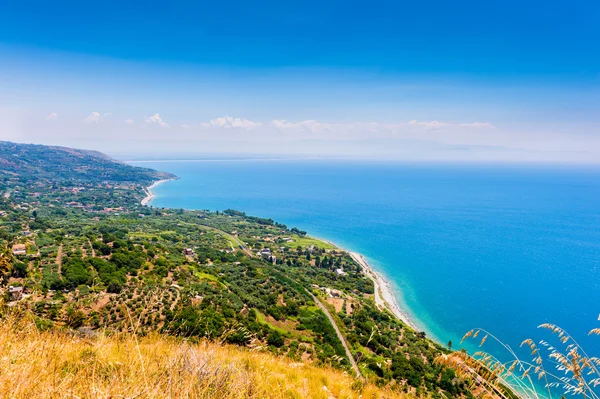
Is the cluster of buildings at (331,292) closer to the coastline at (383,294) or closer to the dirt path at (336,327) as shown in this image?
the dirt path at (336,327)

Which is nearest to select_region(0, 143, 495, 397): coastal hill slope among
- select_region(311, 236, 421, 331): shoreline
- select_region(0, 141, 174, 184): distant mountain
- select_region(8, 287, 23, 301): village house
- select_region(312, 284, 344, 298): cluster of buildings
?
select_region(8, 287, 23, 301): village house

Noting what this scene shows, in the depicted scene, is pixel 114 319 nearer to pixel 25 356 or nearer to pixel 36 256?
pixel 25 356

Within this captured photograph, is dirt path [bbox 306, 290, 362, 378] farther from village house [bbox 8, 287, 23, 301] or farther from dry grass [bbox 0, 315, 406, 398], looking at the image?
village house [bbox 8, 287, 23, 301]

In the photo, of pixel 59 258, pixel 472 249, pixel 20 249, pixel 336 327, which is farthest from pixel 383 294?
pixel 20 249

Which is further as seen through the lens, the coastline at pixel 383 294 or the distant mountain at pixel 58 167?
the distant mountain at pixel 58 167

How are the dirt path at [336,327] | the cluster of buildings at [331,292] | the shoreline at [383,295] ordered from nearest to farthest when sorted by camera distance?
1. the dirt path at [336,327]
2. the shoreline at [383,295]
3. the cluster of buildings at [331,292]

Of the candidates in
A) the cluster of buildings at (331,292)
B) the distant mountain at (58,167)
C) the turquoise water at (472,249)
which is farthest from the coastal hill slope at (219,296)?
the distant mountain at (58,167)

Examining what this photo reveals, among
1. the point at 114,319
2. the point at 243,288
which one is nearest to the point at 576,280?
the point at 243,288
